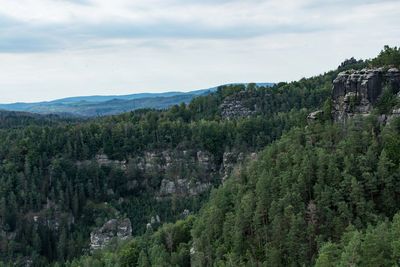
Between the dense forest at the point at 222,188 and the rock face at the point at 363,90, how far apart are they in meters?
2.40

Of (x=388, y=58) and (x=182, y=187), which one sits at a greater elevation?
(x=388, y=58)

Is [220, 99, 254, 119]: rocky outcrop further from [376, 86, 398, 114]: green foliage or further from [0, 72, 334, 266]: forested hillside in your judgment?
[376, 86, 398, 114]: green foliage

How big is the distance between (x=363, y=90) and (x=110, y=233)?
231ft

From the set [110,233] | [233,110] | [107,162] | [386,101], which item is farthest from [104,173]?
[386,101]

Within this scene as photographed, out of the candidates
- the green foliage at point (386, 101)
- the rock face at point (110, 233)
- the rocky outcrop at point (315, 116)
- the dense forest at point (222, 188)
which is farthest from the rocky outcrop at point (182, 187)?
the green foliage at point (386, 101)

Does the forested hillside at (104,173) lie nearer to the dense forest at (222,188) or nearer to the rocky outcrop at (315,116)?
the dense forest at (222,188)

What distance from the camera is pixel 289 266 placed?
58.3 meters

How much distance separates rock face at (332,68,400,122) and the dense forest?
240 cm

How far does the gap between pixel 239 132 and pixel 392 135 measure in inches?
3662

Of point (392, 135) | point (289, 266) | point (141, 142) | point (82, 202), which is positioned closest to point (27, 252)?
point (82, 202)

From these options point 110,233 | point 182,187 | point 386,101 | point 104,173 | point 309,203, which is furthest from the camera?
point 104,173

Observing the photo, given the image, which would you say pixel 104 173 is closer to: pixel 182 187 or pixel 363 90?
pixel 182 187

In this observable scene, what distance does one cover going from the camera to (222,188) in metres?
78.9

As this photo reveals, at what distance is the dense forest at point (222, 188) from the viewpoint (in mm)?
58781
